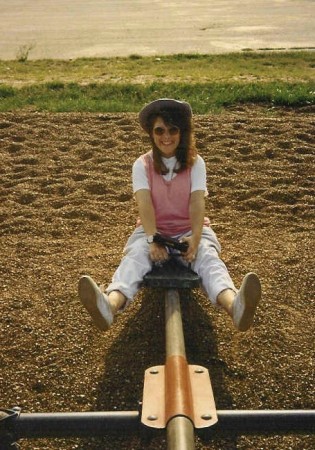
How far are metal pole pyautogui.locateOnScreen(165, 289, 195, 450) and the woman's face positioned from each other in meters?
0.87

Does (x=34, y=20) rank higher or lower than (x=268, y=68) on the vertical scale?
higher

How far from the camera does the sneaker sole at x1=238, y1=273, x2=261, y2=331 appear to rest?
2852 mm

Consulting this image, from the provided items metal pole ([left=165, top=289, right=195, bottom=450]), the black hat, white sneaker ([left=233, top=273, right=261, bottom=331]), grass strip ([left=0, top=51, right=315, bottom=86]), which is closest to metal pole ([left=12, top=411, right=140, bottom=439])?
metal pole ([left=165, top=289, right=195, bottom=450])

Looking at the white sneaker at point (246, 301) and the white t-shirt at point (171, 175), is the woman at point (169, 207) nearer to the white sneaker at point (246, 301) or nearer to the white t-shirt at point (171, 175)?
the white t-shirt at point (171, 175)

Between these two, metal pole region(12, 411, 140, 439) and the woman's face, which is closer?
metal pole region(12, 411, 140, 439)

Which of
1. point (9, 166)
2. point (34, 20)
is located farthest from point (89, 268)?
point (34, 20)

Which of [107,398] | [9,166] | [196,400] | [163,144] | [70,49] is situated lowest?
[107,398]

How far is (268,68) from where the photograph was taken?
9688mm

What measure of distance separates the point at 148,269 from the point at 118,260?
2.71ft

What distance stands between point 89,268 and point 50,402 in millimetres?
1338

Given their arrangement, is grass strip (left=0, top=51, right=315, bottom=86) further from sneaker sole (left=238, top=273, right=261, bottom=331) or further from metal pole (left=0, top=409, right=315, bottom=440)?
metal pole (left=0, top=409, right=315, bottom=440)

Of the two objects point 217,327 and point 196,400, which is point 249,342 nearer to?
point 217,327

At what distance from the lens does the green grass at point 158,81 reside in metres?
7.76

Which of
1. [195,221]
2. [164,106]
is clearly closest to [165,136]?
[164,106]
